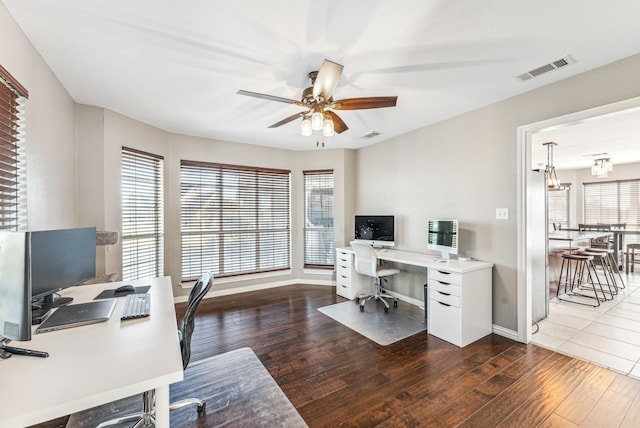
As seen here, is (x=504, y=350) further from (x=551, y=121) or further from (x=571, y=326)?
(x=551, y=121)

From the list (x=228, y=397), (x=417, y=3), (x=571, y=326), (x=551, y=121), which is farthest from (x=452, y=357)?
(x=417, y=3)

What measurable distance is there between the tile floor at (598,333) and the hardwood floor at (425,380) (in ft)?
0.65

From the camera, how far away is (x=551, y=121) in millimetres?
2553

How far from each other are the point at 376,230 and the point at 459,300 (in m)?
1.79

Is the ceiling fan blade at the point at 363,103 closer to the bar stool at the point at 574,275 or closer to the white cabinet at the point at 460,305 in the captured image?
the white cabinet at the point at 460,305

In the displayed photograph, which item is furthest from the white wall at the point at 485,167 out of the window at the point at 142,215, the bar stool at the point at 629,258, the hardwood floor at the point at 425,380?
the bar stool at the point at 629,258

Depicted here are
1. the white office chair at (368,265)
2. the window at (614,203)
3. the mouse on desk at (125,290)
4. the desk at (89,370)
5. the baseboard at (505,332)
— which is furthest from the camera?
the window at (614,203)

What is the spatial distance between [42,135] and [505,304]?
454 centimetres

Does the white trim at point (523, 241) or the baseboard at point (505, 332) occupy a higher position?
the white trim at point (523, 241)

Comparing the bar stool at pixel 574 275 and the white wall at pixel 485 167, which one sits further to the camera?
the bar stool at pixel 574 275

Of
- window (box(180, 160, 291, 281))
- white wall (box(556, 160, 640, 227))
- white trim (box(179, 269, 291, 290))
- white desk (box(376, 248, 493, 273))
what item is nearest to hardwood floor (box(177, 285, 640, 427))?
white desk (box(376, 248, 493, 273))

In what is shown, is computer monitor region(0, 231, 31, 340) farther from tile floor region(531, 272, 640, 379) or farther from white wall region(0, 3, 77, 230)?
tile floor region(531, 272, 640, 379)

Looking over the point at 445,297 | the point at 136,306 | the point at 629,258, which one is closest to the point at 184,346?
the point at 136,306

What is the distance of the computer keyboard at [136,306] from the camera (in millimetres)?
1497
